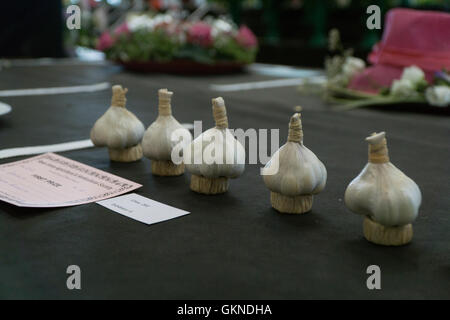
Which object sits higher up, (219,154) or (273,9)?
(273,9)

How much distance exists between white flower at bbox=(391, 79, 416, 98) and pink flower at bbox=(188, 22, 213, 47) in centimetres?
95

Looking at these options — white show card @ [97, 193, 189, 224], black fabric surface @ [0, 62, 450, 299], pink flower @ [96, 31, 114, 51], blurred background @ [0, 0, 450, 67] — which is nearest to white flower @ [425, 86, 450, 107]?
black fabric surface @ [0, 62, 450, 299]

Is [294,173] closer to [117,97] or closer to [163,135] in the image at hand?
[163,135]

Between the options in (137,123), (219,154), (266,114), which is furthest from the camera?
(266,114)

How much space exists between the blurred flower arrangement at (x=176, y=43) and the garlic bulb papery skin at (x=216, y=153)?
4.87 ft

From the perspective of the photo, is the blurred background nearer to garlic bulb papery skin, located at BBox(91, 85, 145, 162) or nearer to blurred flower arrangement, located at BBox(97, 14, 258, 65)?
blurred flower arrangement, located at BBox(97, 14, 258, 65)

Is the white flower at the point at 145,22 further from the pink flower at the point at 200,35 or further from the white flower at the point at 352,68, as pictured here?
the white flower at the point at 352,68

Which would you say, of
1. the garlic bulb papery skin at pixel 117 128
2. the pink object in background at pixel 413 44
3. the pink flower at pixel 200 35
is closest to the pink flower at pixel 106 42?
the pink flower at pixel 200 35

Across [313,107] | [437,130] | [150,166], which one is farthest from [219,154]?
[313,107]

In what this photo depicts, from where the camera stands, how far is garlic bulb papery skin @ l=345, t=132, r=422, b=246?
0.51 m

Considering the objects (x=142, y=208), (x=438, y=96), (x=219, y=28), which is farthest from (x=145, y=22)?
(x=142, y=208)

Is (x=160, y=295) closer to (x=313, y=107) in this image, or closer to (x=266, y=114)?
(x=266, y=114)

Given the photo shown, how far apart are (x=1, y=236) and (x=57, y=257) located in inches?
3.4

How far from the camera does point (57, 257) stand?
0.50m
